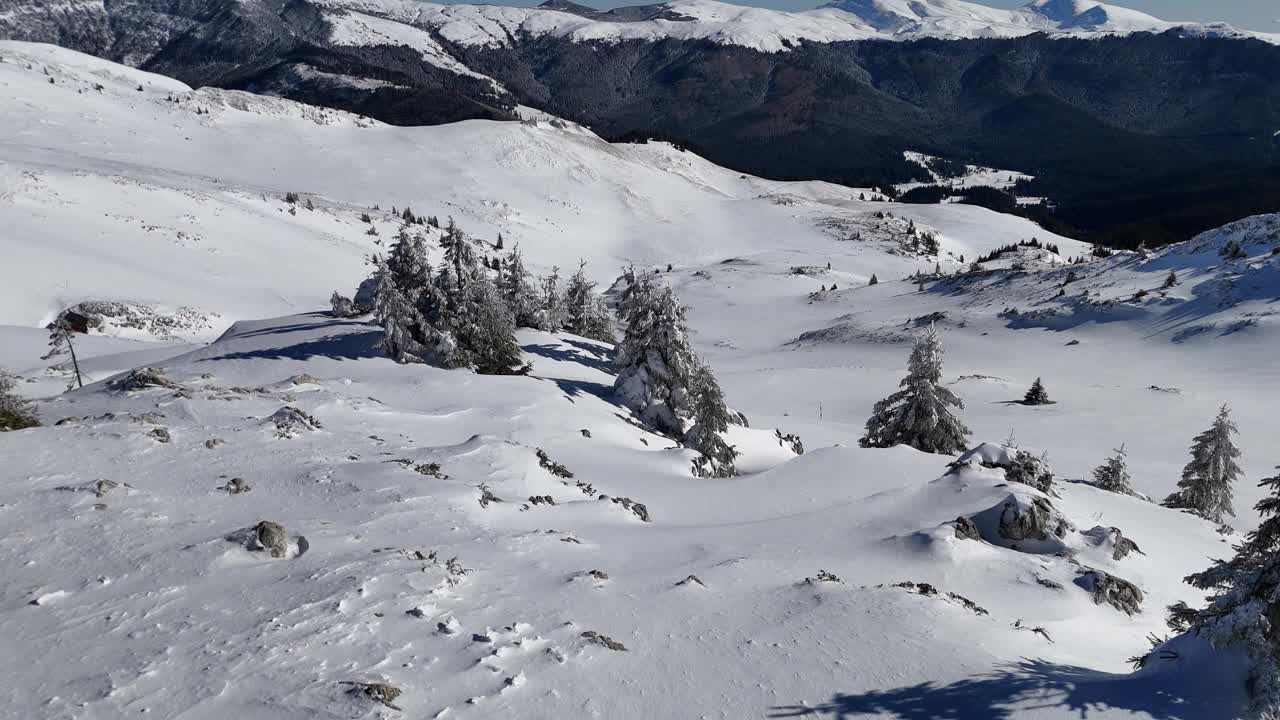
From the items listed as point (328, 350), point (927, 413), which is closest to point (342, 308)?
point (328, 350)

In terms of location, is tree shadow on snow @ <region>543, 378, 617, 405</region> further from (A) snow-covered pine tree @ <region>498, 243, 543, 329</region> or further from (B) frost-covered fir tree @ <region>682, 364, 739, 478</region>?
(A) snow-covered pine tree @ <region>498, 243, 543, 329</region>

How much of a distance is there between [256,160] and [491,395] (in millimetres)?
113136

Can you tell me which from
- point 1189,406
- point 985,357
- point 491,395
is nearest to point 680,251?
point 985,357

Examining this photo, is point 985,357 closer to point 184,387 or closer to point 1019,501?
point 1019,501

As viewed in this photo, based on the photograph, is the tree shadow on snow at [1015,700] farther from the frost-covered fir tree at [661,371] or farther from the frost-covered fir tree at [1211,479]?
the frost-covered fir tree at [1211,479]

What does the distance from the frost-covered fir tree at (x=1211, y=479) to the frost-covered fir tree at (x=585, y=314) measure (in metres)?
36.7

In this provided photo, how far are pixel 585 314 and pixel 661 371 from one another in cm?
2409

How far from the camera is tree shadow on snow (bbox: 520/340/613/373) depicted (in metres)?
37.1

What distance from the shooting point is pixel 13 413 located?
18.2 m

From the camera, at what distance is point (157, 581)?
33.8 ft

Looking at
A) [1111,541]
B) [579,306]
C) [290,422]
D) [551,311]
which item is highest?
[579,306]

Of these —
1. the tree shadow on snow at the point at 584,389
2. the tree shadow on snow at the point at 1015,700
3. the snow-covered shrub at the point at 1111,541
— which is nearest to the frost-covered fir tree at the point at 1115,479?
the snow-covered shrub at the point at 1111,541

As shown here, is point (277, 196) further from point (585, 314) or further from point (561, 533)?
point (561, 533)

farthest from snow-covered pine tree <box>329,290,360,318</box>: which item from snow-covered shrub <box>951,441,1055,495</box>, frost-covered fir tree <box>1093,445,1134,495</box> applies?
frost-covered fir tree <box>1093,445,1134,495</box>
